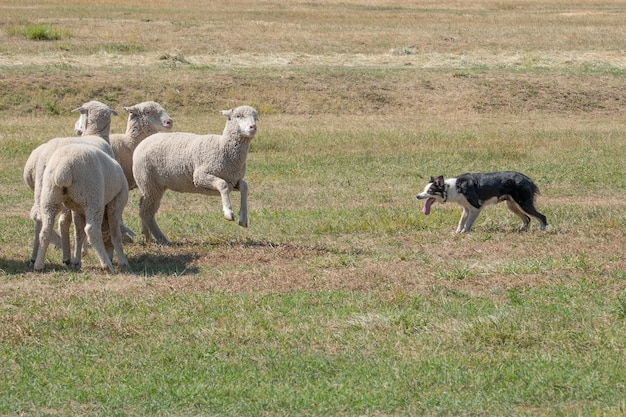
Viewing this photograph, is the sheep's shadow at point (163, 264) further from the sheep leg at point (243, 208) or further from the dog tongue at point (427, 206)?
the dog tongue at point (427, 206)

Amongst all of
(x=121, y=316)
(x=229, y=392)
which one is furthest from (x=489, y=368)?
(x=121, y=316)

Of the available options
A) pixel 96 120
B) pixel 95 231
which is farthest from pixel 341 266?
pixel 96 120

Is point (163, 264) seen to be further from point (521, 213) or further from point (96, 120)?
point (521, 213)

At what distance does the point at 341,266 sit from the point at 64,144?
3296 millimetres

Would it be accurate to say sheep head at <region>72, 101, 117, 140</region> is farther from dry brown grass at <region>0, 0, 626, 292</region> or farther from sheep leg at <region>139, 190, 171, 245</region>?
dry brown grass at <region>0, 0, 626, 292</region>

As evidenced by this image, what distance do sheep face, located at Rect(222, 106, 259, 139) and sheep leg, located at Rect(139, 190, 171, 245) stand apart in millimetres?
1321

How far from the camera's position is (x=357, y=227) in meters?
14.5

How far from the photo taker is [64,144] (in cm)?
1200

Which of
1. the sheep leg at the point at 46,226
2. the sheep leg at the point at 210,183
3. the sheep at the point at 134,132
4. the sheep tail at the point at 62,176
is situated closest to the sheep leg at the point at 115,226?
the sheep leg at the point at 46,226

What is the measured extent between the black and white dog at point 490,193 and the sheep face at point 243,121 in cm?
278

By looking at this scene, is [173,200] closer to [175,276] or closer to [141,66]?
[175,276]

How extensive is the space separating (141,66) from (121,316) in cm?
2500

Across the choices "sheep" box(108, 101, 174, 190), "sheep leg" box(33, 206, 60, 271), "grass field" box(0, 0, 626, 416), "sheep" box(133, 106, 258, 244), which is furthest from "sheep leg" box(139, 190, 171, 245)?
"sheep leg" box(33, 206, 60, 271)

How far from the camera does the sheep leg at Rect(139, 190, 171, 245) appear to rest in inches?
552
